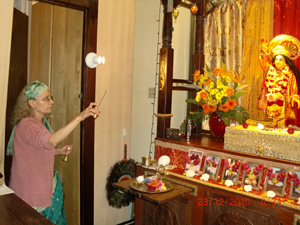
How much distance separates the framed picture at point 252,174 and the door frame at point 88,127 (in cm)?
134

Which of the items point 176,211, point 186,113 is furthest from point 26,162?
point 186,113

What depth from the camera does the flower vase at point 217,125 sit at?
241cm

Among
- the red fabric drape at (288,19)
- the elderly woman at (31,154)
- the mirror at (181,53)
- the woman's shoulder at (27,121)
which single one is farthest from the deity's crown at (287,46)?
the woman's shoulder at (27,121)

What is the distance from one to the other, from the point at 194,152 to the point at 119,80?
3.55 feet

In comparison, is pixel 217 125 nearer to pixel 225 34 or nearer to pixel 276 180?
pixel 276 180

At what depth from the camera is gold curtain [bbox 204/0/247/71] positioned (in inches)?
109

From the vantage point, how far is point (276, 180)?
1.80 m

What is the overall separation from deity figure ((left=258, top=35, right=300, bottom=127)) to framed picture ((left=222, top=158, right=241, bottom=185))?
51 cm

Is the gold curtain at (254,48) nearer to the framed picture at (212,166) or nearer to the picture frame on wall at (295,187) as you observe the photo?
the framed picture at (212,166)

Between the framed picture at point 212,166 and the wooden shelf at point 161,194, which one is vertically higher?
the framed picture at point 212,166

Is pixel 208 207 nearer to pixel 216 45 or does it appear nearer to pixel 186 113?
pixel 186 113

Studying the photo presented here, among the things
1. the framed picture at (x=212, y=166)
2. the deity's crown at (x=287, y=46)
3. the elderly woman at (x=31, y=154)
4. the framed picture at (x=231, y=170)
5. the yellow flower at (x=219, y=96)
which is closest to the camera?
the elderly woman at (x=31, y=154)

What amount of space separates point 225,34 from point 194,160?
4.40 ft

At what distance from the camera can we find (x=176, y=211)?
2176 mm
